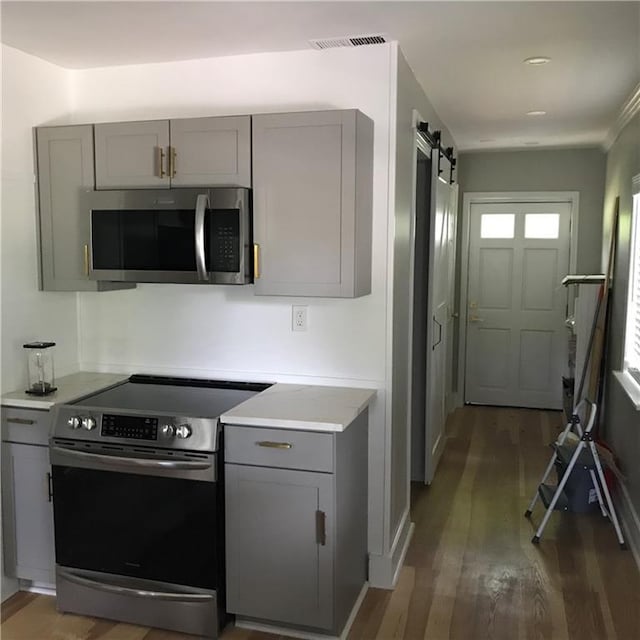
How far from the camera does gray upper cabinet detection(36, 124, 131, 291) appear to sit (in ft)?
9.67

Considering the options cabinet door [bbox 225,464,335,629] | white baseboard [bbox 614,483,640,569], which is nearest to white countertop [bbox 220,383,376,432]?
cabinet door [bbox 225,464,335,629]

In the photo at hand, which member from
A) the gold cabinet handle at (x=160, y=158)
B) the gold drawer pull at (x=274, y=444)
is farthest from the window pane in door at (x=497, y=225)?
the gold drawer pull at (x=274, y=444)

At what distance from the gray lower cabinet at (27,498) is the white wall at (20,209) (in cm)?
13

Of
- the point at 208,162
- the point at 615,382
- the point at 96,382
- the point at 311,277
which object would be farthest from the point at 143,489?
the point at 615,382

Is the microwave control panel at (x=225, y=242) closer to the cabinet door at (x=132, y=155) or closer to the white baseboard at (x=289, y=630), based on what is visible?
the cabinet door at (x=132, y=155)

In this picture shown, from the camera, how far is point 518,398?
248 inches

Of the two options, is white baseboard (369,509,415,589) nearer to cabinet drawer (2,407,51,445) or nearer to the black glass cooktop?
the black glass cooktop

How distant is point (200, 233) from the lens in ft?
8.82

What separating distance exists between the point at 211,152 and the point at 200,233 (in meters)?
0.37

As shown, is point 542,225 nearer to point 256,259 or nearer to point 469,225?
point 469,225

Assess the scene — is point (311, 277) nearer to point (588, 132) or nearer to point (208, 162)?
point (208, 162)

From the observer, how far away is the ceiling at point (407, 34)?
242 cm

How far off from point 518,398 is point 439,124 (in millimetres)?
2981

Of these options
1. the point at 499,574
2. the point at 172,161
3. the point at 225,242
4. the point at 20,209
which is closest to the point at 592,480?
the point at 499,574
